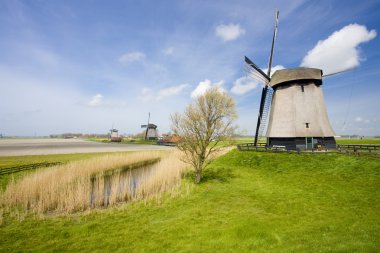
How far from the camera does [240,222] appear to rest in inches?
344

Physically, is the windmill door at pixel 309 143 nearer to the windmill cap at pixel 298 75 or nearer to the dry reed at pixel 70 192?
the windmill cap at pixel 298 75

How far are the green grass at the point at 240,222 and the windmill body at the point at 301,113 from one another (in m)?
5.47

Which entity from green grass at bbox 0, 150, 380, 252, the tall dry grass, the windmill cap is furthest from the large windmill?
the tall dry grass

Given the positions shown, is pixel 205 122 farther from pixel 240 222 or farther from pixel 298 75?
pixel 298 75

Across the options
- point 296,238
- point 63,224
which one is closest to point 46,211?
point 63,224

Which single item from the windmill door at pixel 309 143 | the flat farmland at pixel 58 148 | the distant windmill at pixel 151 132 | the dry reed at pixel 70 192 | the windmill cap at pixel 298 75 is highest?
the windmill cap at pixel 298 75

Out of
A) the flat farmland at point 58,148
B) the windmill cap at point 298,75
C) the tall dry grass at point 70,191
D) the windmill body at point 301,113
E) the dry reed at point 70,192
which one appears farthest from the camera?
the flat farmland at point 58,148

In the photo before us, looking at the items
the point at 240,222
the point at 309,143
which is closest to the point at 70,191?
the point at 240,222

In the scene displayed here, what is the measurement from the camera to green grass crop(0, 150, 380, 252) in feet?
22.5

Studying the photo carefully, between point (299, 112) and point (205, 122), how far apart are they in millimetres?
11320

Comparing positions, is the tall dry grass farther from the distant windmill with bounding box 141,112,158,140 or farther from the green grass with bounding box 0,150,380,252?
the distant windmill with bounding box 141,112,158,140

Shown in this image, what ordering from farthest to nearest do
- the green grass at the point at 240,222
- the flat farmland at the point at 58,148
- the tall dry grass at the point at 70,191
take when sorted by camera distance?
the flat farmland at the point at 58,148, the tall dry grass at the point at 70,191, the green grass at the point at 240,222

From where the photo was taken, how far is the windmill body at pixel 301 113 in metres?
21.0

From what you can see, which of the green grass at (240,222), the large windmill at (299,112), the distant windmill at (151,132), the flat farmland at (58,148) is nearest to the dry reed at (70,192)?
the green grass at (240,222)
